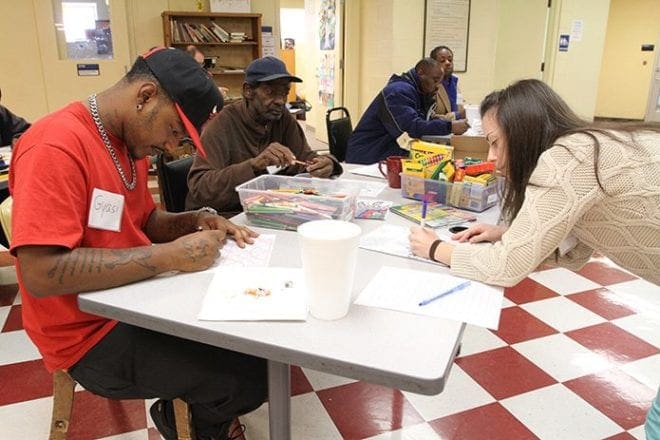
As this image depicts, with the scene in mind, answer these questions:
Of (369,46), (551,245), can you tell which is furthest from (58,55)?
(551,245)

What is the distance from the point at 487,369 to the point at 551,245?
1081mm

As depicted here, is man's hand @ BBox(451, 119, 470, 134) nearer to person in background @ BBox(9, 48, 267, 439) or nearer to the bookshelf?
person in background @ BBox(9, 48, 267, 439)

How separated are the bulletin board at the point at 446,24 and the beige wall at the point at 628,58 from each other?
4843mm

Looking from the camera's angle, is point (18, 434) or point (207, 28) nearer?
point (18, 434)

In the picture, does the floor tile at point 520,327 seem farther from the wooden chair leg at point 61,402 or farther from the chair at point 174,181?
the wooden chair leg at point 61,402

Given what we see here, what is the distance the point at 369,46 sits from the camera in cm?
597

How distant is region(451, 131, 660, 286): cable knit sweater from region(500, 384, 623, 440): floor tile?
773mm

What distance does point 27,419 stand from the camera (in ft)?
5.79

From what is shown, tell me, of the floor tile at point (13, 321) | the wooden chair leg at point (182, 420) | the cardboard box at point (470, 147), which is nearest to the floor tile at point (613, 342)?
the cardboard box at point (470, 147)

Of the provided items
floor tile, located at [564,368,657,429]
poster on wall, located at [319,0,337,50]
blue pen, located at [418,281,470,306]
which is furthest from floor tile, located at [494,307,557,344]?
poster on wall, located at [319,0,337,50]

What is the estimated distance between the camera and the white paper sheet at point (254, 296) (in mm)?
1008

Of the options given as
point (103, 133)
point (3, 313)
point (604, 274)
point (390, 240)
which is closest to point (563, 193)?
point (390, 240)

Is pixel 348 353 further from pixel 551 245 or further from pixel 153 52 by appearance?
pixel 153 52

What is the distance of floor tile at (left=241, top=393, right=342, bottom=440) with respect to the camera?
173 cm
